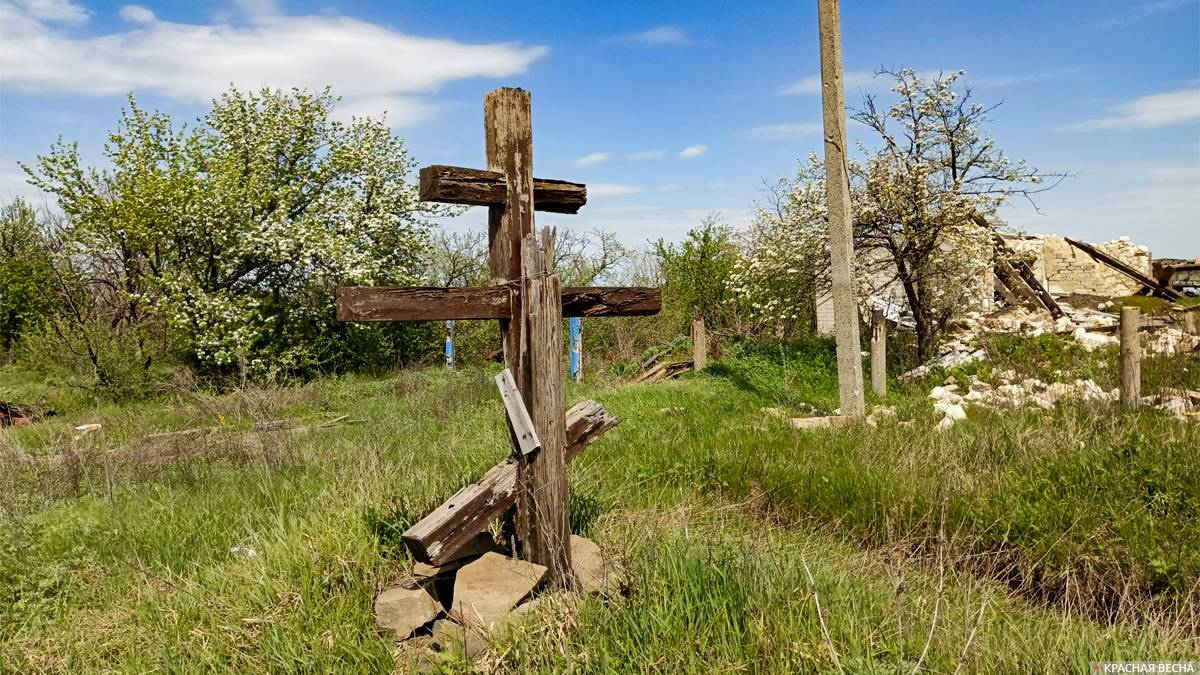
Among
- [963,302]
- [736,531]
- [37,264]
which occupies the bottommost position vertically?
[736,531]

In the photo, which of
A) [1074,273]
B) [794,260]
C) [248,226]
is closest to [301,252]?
[248,226]

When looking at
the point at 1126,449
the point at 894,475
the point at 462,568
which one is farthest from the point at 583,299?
the point at 1126,449

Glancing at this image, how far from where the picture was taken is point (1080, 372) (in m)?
10.7

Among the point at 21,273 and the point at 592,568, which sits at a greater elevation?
the point at 21,273

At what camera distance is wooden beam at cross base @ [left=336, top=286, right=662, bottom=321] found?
12.4 feet

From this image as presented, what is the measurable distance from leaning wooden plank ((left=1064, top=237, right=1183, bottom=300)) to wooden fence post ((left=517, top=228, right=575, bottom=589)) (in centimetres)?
2081

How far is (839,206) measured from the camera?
9906 mm

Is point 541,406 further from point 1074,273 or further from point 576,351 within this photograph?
point 1074,273

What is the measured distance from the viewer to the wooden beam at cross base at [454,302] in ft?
12.4

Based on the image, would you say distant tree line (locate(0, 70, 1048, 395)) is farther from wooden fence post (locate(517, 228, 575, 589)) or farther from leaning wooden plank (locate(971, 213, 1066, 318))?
wooden fence post (locate(517, 228, 575, 589))

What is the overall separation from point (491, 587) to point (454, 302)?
141 centimetres

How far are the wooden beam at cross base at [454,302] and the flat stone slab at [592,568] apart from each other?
125cm

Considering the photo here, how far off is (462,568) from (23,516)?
3.89 metres

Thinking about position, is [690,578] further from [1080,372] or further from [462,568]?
[1080,372]
